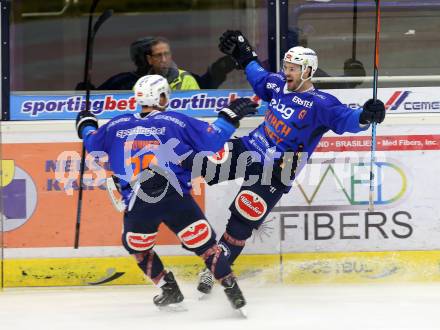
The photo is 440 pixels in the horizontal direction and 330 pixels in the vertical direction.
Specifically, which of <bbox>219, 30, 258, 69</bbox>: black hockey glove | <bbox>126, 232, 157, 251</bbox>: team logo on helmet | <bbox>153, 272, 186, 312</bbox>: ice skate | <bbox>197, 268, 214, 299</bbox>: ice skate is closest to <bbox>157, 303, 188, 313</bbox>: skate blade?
<bbox>153, 272, 186, 312</bbox>: ice skate

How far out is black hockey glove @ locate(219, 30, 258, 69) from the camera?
5.40 metres

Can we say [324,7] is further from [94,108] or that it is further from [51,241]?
[51,241]

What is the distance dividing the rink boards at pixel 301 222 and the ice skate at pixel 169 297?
617mm

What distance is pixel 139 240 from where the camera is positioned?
489 cm

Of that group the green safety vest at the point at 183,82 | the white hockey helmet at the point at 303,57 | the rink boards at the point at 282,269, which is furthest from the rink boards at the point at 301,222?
the white hockey helmet at the point at 303,57

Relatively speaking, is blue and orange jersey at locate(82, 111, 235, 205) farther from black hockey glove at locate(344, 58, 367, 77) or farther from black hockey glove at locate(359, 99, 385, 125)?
black hockey glove at locate(344, 58, 367, 77)

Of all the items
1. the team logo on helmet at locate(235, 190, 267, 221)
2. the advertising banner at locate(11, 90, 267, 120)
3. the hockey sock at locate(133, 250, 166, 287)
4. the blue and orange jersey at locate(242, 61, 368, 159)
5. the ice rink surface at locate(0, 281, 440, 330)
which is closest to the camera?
the ice rink surface at locate(0, 281, 440, 330)

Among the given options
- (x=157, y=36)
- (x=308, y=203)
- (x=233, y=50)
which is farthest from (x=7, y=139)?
(x=308, y=203)

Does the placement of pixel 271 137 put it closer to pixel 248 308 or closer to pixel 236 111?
pixel 236 111

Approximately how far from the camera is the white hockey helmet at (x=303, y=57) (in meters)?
5.24

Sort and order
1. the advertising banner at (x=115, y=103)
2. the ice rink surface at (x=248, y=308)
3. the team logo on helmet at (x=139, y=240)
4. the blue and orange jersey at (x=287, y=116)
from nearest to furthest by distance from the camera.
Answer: the ice rink surface at (x=248, y=308)
the team logo on helmet at (x=139, y=240)
the blue and orange jersey at (x=287, y=116)
the advertising banner at (x=115, y=103)

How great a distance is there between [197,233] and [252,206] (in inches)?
22.6

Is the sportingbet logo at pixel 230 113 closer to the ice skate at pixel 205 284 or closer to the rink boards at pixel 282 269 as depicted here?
the ice skate at pixel 205 284

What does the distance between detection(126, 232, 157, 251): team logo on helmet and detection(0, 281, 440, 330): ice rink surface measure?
0.40 meters
